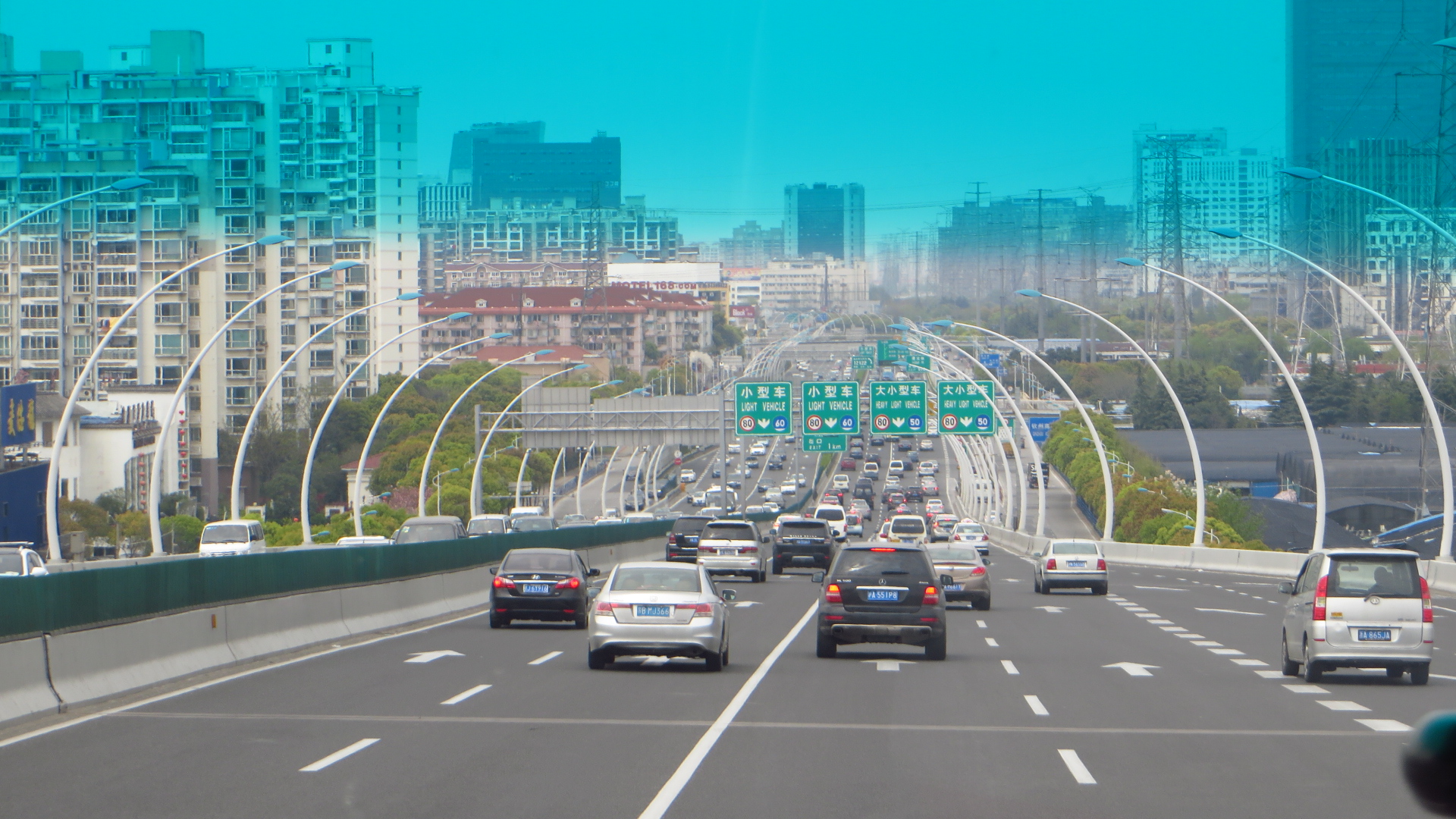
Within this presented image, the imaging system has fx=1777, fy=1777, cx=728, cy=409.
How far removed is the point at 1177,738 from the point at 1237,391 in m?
179

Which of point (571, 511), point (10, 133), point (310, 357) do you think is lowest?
point (571, 511)

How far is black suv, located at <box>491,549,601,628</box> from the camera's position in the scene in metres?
28.0

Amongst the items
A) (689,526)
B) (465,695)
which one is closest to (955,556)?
(689,526)

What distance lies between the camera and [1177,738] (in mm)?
14234

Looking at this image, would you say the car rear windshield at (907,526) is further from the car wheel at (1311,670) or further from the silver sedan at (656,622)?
the silver sedan at (656,622)

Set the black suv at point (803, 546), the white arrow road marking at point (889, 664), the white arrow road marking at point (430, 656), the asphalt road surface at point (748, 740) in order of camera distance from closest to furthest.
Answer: the asphalt road surface at point (748, 740) < the white arrow road marking at point (889, 664) < the white arrow road marking at point (430, 656) < the black suv at point (803, 546)

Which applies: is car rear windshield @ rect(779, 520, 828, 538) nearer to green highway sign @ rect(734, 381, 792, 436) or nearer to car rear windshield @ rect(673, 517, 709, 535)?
car rear windshield @ rect(673, 517, 709, 535)

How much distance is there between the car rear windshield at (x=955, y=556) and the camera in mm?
35719

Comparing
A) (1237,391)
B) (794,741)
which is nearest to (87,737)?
(794,741)

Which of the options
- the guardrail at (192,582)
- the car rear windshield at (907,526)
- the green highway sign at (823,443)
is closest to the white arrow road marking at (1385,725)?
the guardrail at (192,582)

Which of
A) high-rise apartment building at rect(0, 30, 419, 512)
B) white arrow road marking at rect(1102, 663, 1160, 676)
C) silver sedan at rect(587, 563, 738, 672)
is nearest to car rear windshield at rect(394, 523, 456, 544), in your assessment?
silver sedan at rect(587, 563, 738, 672)

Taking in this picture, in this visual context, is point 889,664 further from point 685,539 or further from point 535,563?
point 685,539

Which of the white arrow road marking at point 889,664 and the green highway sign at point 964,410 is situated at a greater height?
the green highway sign at point 964,410

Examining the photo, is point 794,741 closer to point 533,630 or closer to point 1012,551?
point 533,630
